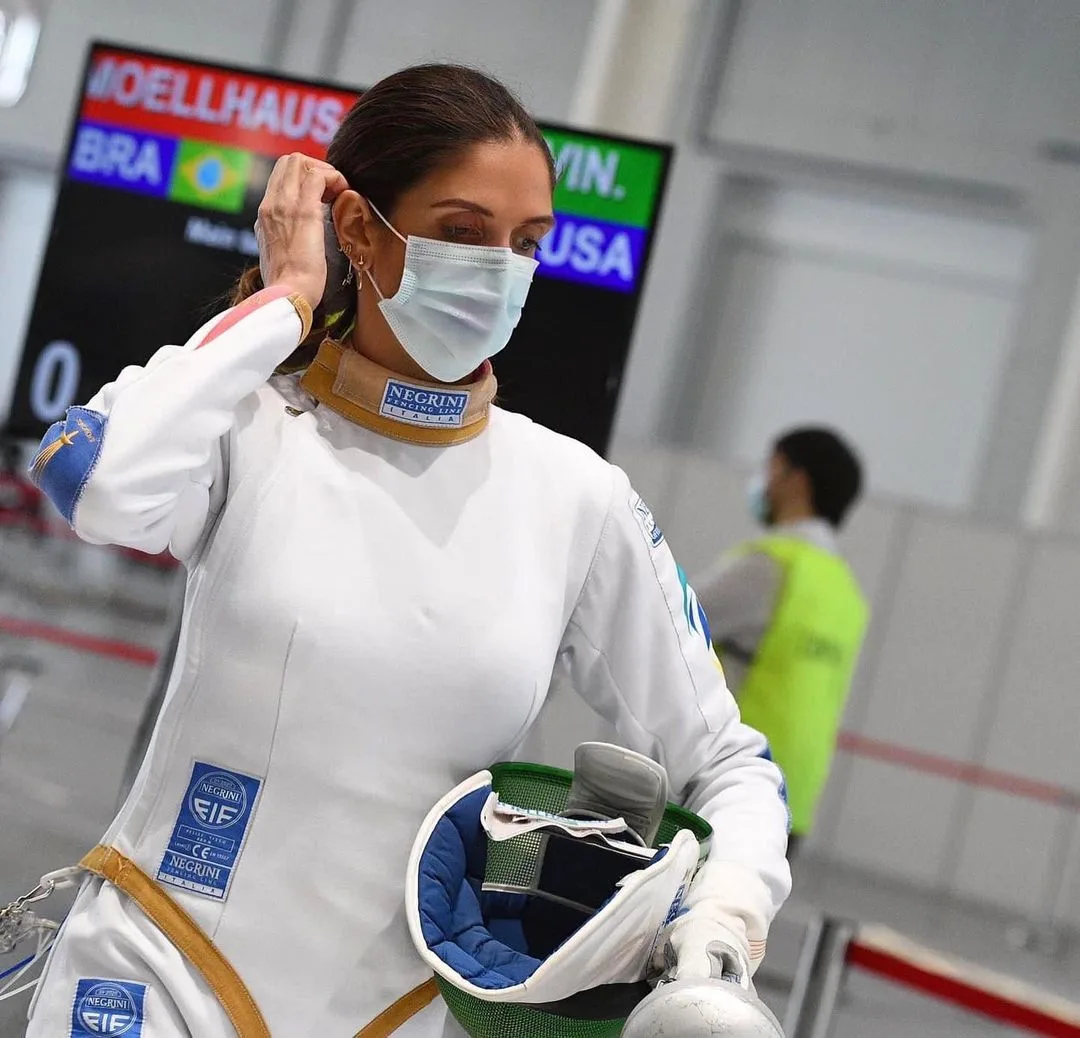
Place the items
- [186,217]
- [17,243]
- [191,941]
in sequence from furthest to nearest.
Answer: [17,243], [186,217], [191,941]

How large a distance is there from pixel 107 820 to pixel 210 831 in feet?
14.1

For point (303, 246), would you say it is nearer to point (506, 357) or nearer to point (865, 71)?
point (506, 357)

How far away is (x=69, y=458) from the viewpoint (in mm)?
1396

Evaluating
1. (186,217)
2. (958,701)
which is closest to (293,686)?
(186,217)

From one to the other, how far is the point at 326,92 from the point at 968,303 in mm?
7668

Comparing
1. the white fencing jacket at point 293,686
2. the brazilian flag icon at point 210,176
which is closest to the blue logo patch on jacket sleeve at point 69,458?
the white fencing jacket at point 293,686

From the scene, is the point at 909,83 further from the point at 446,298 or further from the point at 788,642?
the point at 446,298

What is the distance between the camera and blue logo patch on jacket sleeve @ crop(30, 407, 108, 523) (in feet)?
4.57

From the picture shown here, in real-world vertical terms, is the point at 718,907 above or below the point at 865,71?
below

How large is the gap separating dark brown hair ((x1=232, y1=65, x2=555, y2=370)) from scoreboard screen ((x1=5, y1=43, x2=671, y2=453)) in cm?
185

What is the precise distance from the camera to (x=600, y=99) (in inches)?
328

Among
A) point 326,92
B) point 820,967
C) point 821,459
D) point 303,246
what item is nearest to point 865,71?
point 821,459

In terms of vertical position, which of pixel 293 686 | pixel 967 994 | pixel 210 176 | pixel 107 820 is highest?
pixel 210 176

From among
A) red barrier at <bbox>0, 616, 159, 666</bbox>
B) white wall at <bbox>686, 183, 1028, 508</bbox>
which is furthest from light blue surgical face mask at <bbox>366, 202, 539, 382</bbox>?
white wall at <bbox>686, 183, 1028, 508</bbox>
